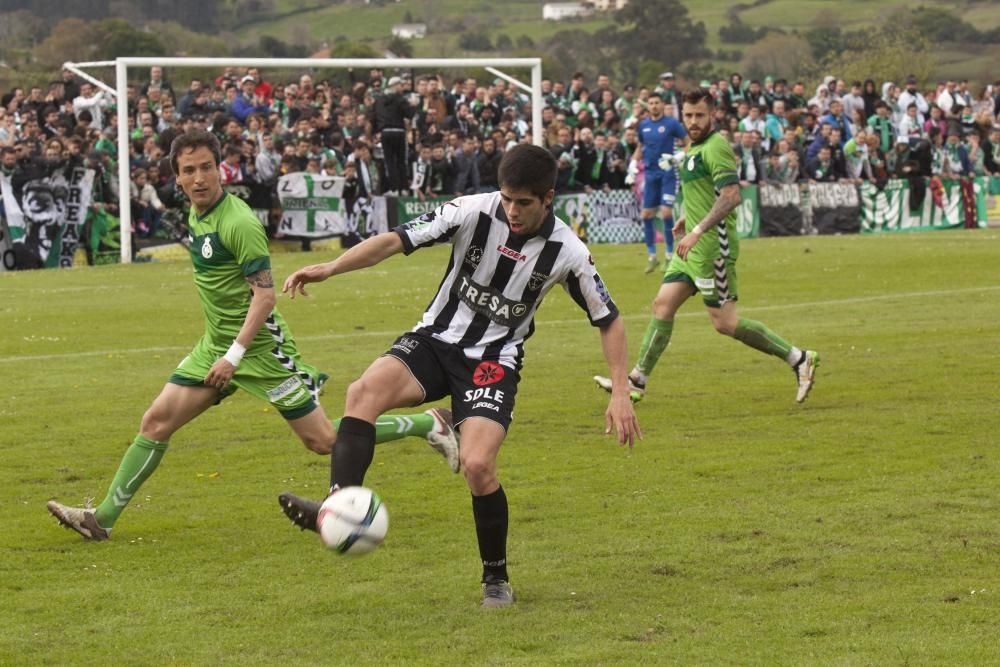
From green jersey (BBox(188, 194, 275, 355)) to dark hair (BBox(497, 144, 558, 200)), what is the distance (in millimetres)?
1737

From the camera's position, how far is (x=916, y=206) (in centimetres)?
3441

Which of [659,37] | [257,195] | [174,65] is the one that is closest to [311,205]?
[257,195]

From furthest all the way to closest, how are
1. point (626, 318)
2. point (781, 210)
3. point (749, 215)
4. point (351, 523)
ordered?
point (781, 210), point (749, 215), point (626, 318), point (351, 523)

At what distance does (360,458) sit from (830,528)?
8.61 ft

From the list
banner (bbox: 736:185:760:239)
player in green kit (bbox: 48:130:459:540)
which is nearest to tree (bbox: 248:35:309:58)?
banner (bbox: 736:185:760:239)

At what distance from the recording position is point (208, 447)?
1075 centimetres

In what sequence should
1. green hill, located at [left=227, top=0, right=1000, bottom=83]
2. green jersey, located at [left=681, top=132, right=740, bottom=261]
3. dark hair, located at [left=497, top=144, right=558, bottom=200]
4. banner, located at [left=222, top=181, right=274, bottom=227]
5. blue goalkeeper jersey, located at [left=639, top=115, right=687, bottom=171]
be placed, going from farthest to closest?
green hill, located at [left=227, top=0, right=1000, bottom=83] < banner, located at [left=222, top=181, right=274, bottom=227] < blue goalkeeper jersey, located at [left=639, top=115, right=687, bottom=171] < green jersey, located at [left=681, top=132, right=740, bottom=261] < dark hair, located at [left=497, top=144, right=558, bottom=200]

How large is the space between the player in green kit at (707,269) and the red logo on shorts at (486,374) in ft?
16.8

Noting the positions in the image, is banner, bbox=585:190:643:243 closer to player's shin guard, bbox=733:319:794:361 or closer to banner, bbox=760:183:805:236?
banner, bbox=760:183:805:236

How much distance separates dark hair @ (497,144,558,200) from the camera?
6543 millimetres

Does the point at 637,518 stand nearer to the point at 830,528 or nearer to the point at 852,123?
the point at 830,528

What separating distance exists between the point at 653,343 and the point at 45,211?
621 inches

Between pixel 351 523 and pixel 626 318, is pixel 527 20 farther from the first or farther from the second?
pixel 351 523

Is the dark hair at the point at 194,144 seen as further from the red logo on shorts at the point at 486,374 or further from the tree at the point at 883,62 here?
the tree at the point at 883,62
